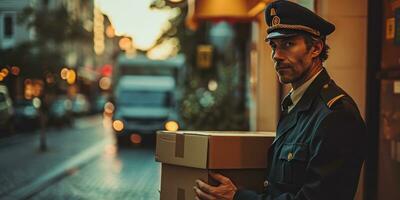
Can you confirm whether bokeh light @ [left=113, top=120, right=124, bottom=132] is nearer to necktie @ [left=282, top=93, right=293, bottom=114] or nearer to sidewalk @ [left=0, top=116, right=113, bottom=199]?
sidewalk @ [left=0, top=116, right=113, bottom=199]

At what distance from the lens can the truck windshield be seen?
21422mm

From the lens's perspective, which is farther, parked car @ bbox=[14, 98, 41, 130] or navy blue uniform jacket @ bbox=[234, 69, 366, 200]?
parked car @ bbox=[14, 98, 41, 130]

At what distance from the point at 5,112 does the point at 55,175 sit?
11778mm

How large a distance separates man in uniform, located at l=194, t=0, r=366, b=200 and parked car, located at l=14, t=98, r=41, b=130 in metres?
25.9

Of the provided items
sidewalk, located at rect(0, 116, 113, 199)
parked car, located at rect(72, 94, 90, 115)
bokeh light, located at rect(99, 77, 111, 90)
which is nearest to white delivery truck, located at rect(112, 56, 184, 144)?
sidewalk, located at rect(0, 116, 113, 199)

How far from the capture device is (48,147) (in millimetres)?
19656

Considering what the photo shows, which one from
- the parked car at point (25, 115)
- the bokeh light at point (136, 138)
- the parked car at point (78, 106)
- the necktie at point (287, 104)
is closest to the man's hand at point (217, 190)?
the necktie at point (287, 104)

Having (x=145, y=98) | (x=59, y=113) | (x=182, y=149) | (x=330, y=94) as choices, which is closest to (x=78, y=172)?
(x=145, y=98)

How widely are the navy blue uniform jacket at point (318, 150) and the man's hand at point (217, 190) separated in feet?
0.15

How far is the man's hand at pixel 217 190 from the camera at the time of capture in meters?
2.74

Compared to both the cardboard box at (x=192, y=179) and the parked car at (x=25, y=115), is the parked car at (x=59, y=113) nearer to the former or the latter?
the parked car at (x=25, y=115)

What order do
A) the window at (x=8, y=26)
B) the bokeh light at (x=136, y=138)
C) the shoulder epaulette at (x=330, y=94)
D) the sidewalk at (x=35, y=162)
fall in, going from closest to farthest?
the shoulder epaulette at (x=330, y=94)
the sidewalk at (x=35, y=162)
the bokeh light at (x=136, y=138)
the window at (x=8, y=26)

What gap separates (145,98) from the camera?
70.5ft

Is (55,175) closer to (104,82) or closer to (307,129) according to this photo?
(307,129)
